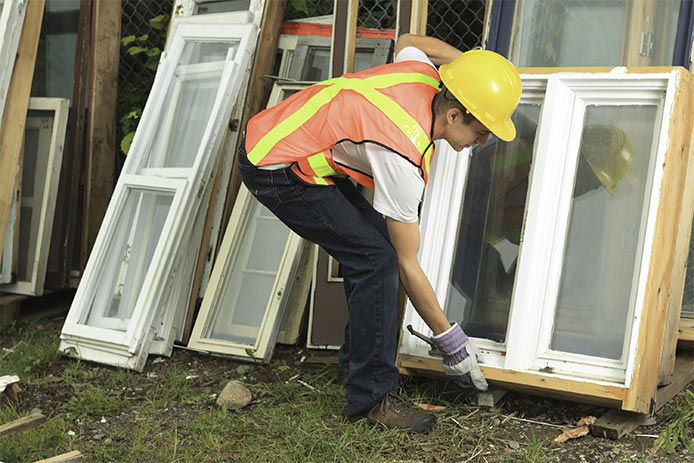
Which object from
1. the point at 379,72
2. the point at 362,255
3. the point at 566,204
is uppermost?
the point at 379,72

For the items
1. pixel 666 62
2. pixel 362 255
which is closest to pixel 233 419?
pixel 362 255

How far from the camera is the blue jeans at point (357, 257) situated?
9.55 ft

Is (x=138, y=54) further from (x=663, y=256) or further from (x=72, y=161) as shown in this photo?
(x=663, y=256)

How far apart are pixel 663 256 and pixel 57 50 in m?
3.67

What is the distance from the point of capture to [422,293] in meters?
2.83

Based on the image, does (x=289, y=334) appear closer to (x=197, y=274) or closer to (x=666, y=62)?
(x=197, y=274)

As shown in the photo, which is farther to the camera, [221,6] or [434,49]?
[221,6]

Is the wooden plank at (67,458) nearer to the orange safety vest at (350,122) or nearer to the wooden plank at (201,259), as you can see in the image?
the orange safety vest at (350,122)

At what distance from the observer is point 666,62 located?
3.38 metres

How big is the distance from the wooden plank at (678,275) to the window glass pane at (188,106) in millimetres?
2260

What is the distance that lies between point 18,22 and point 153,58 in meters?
0.86

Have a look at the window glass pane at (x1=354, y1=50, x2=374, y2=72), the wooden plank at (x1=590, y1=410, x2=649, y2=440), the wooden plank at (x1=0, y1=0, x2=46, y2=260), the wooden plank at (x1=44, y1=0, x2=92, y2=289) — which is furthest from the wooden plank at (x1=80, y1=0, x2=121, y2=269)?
the wooden plank at (x1=590, y1=410, x2=649, y2=440)

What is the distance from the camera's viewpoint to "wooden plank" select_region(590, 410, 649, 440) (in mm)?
2871

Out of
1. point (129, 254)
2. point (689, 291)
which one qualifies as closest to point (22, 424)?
point (129, 254)
